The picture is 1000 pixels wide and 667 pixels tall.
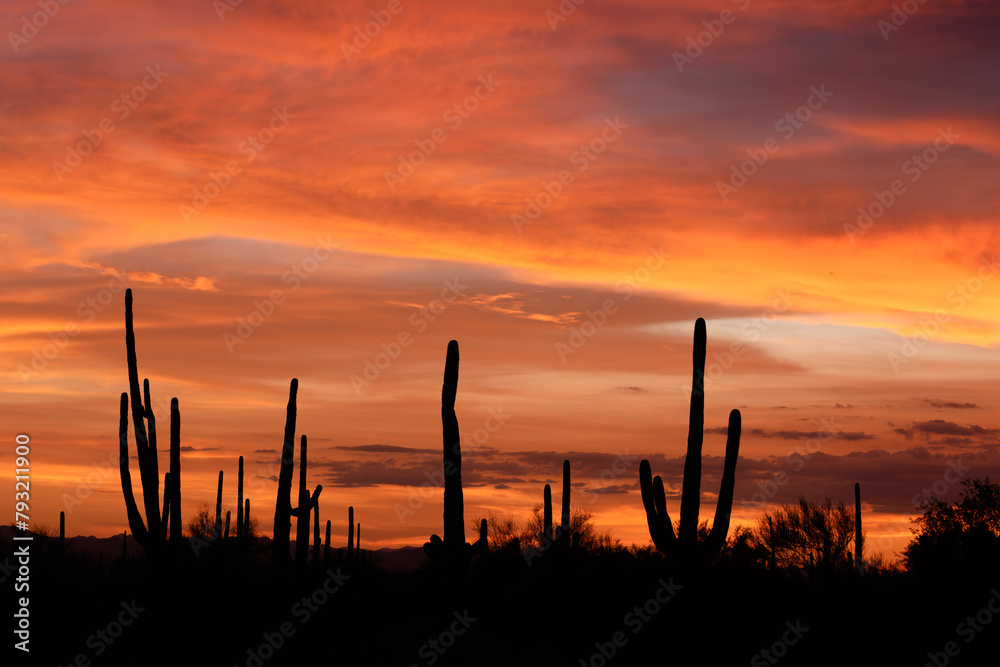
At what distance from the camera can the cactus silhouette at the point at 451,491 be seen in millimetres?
21219

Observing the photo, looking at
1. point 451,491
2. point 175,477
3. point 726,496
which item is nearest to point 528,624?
point 451,491

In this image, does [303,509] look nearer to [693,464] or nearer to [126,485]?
[126,485]

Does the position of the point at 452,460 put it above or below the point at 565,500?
above

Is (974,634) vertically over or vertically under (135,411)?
under

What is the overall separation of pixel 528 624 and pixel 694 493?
26.8 ft

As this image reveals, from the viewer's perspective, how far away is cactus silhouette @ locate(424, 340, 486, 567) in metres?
21.2

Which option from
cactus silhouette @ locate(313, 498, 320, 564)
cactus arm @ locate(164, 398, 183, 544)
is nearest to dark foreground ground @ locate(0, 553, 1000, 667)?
cactus arm @ locate(164, 398, 183, 544)

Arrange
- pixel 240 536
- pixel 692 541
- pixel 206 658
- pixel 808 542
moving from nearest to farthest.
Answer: pixel 692 541 → pixel 206 658 → pixel 240 536 → pixel 808 542

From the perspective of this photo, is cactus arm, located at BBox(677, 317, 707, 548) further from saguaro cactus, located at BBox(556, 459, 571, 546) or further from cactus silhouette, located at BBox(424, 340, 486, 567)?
saguaro cactus, located at BBox(556, 459, 571, 546)

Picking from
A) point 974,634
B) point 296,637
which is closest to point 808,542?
point 974,634

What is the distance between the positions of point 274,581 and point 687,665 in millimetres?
12114

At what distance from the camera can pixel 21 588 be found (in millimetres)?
28391

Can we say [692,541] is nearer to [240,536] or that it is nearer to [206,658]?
[206,658]

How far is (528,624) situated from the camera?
26.2 metres
